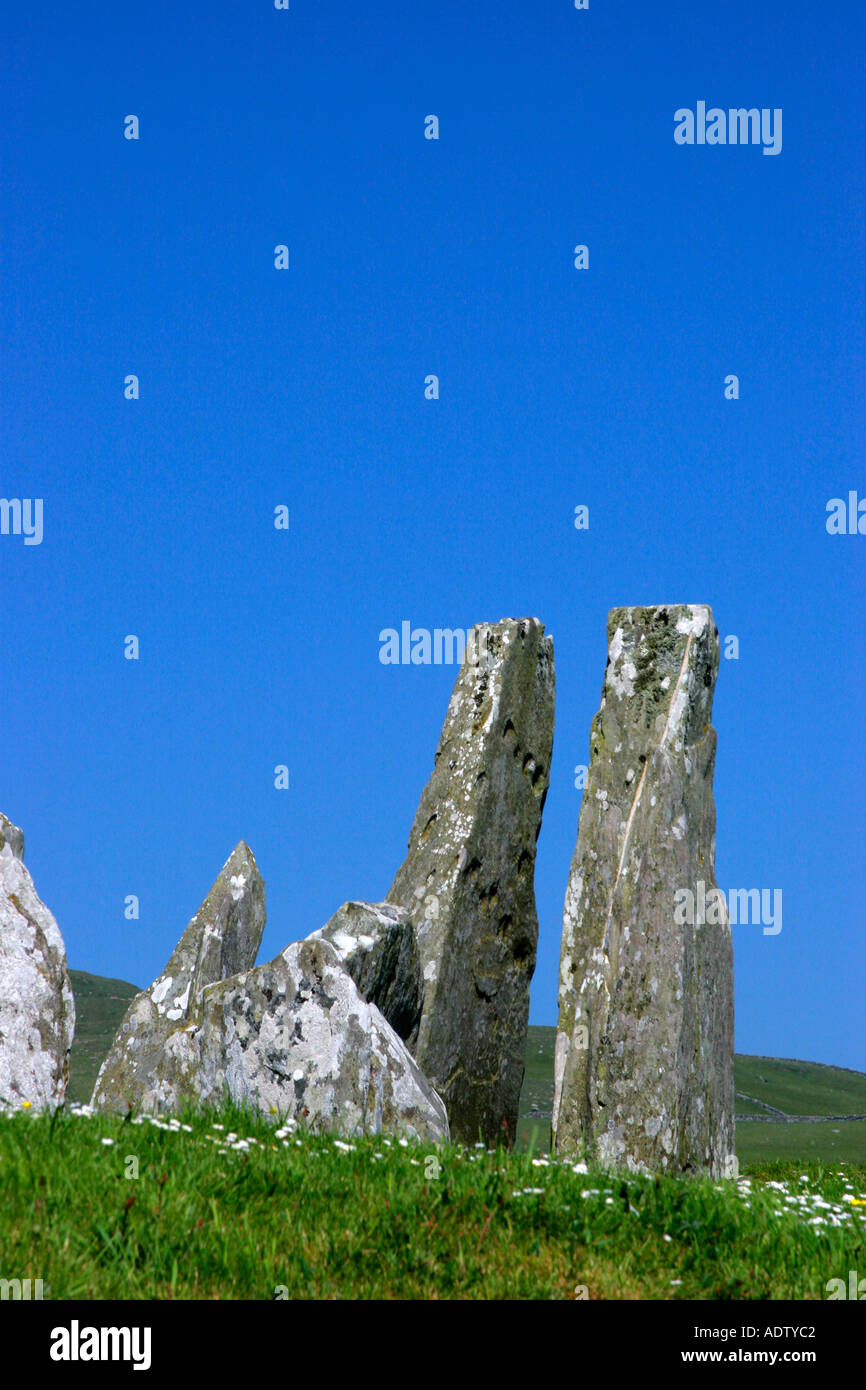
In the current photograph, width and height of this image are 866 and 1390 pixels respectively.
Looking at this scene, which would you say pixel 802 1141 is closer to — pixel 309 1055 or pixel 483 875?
pixel 483 875

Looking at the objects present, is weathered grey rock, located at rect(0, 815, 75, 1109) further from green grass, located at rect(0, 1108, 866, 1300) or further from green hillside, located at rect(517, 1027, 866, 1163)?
green hillside, located at rect(517, 1027, 866, 1163)

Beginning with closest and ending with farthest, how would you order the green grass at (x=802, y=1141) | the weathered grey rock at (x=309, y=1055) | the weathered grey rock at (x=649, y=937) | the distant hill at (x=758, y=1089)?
the weathered grey rock at (x=309, y=1055), the weathered grey rock at (x=649, y=937), the green grass at (x=802, y=1141), the distant hill at (x=758, y=1089)

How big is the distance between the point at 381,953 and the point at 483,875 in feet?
12.6

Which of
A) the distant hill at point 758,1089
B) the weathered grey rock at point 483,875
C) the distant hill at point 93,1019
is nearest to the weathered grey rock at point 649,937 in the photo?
the weathered grey rock at point 483,875

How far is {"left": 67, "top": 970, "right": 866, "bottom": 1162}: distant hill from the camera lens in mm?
30938

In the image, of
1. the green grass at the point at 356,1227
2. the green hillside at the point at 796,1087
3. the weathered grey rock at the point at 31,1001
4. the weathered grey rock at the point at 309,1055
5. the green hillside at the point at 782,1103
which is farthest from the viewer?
the green hillside at the point at 796,1087

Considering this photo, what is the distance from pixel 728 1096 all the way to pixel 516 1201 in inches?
255

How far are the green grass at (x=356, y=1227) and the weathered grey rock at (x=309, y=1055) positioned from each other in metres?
1.96

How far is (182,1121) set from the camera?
9398 mm

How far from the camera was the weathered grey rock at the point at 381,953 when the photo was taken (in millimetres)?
13172

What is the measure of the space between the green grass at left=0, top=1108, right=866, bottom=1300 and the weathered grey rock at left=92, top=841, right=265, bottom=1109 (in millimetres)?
9026

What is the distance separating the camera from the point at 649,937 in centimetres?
1295

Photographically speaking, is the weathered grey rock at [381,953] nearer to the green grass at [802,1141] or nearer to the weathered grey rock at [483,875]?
the weathered grey rock at [483,875]
